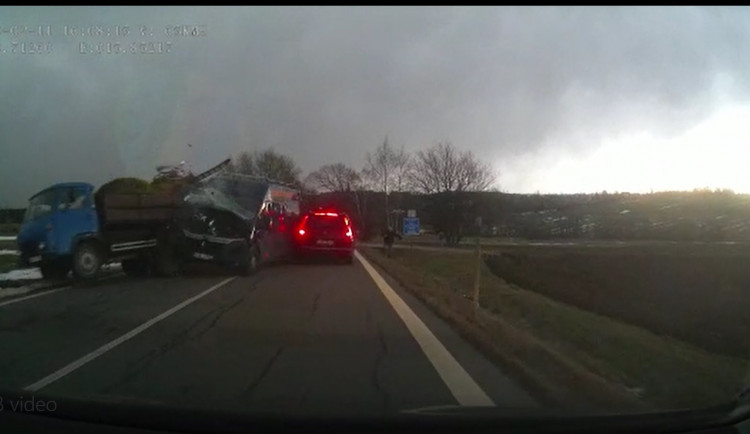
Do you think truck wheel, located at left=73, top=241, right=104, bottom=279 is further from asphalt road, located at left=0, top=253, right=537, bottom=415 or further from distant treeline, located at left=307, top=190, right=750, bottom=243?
distant treeline, located at left=307, top=190, right=750, bottom=243

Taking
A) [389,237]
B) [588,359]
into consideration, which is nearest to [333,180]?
[389,237]

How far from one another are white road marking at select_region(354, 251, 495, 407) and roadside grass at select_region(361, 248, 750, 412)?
48 centimetres

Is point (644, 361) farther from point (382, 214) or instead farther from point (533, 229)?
point (382, 214)

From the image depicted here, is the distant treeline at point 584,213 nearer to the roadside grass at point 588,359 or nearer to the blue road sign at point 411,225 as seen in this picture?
the blue road sign at point 411,225

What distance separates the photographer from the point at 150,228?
61.1 ft

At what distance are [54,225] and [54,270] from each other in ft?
6.10

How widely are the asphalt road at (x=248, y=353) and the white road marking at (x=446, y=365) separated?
14 mm

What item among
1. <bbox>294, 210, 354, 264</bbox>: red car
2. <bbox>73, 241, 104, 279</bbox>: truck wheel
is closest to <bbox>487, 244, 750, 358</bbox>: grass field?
<bbox>294, 210, 354, 264</bbox>: red car

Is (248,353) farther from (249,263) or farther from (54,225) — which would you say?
(249,263)

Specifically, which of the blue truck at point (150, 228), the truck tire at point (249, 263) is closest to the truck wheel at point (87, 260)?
the blue truck at point (150, 228)

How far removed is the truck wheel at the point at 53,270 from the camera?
16.8 meters

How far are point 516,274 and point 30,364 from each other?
927 inches

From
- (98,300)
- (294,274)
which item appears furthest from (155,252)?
(98,300)

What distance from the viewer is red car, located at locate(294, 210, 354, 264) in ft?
77.8
